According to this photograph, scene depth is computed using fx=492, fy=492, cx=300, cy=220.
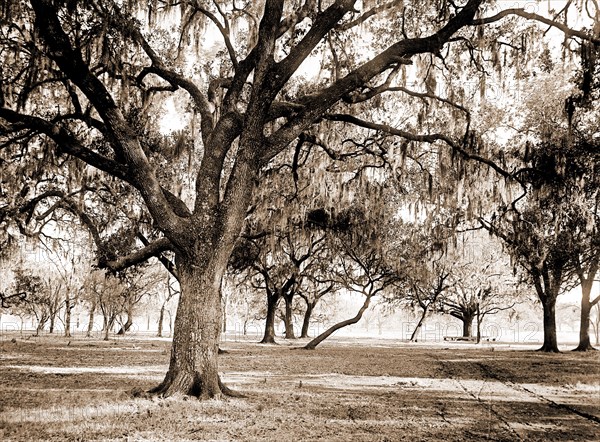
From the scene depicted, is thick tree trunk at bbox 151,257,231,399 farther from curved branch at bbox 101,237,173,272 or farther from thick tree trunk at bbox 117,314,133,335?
thick tree trunk at bbox 117,314,133,335

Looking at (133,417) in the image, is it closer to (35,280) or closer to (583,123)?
(583,123)

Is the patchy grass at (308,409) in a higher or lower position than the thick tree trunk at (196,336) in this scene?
lower

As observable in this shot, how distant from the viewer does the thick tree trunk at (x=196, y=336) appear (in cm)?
695

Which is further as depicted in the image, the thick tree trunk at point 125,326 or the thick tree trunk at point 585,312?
the thick tree trunk at point 125,326

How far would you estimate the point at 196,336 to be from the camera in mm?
7094

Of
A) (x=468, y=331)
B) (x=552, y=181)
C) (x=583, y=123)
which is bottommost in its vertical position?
(x=468, y=331)

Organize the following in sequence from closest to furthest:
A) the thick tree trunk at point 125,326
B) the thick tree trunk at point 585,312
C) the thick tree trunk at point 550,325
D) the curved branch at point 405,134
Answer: the curved branch at point 405,134 < the thick tree trunk at point 550,325 < the thick tree trunk at point 585,312 < the thick tree trunk at point 125,326

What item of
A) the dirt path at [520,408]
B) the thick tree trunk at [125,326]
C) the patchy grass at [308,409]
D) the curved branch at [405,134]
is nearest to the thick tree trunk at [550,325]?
the patchy grass at [308,409]

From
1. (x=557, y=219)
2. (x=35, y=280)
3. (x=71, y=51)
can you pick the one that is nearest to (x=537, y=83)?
(x=557, y=219)

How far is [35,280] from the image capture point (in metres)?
41.2

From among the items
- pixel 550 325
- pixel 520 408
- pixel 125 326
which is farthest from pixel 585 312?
pixel 125 326

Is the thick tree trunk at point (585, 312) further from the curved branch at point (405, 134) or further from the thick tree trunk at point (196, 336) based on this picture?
the thick tree trunk at point (196, 336)

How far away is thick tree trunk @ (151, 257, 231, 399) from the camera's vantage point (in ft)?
22.8

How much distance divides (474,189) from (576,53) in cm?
352
